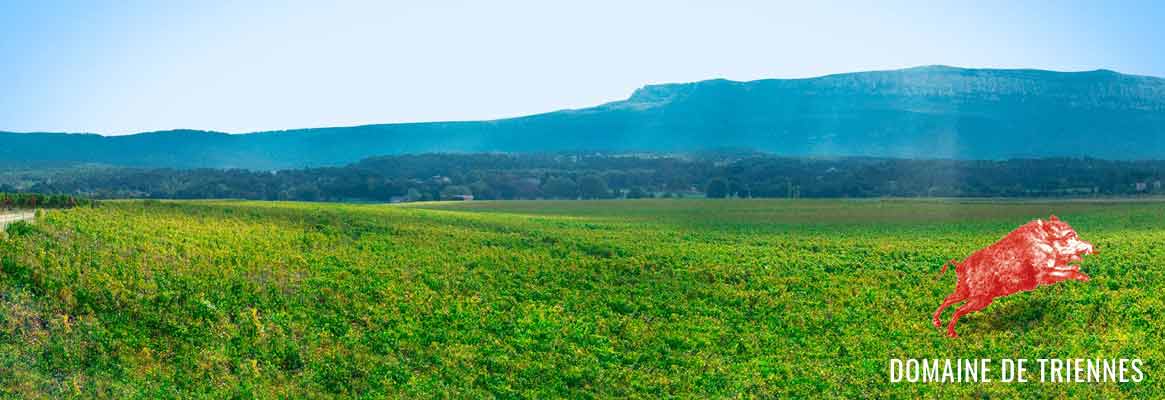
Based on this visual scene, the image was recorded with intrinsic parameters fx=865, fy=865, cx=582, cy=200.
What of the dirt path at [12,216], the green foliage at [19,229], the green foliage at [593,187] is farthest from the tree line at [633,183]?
the green foliage at [19,229]

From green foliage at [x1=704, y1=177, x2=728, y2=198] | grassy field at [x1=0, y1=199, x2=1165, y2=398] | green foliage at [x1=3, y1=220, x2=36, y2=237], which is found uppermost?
green foliage at [x1=3, y1=220, x2=36, y2=237]

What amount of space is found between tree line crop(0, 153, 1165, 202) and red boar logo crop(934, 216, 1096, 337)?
115 metres

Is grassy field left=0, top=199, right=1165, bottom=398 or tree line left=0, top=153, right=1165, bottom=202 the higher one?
grassy field left=0, top=199, right=1165, bottom=398

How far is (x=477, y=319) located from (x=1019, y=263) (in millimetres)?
15313

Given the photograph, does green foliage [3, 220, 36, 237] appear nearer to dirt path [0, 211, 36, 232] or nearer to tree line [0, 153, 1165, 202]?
dirt path [0, 211, 36, 232]

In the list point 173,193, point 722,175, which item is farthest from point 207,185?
point 722,175

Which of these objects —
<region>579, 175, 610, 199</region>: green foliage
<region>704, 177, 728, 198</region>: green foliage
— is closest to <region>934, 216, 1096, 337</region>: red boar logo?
<region>704, 177, 728, 198</region>: green foliage

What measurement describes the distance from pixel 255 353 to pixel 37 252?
27.6 ft

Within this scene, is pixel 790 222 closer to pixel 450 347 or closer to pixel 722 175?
pixel 450 347

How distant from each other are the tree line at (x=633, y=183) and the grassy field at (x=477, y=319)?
A: 110 metres

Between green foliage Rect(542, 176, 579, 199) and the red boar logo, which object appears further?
green foliage Rect(542, 176, 579, 199)

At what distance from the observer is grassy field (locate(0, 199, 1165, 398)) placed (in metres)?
21.3

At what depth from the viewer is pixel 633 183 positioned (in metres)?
165

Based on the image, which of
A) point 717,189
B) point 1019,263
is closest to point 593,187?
point 717,189
